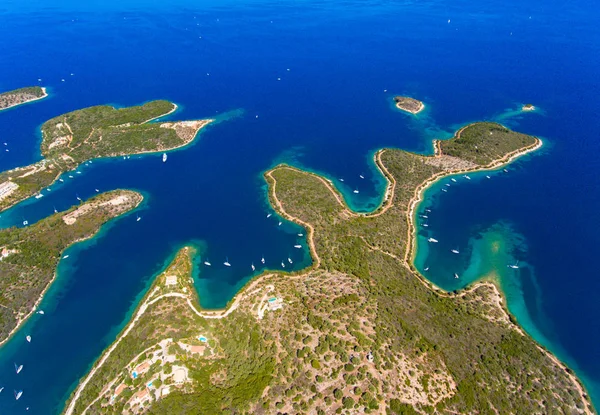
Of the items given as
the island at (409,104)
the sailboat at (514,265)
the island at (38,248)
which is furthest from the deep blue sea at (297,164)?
the island at (409,104)

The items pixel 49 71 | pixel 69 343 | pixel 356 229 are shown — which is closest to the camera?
pixel 69 343

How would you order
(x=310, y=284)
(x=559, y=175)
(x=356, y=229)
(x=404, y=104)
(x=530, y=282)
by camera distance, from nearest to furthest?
(x=310, y=284) → (x=530, y=282) → (x=356, y=229) → (x=559, y=175) → (x=404, y=104)

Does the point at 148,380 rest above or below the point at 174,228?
above

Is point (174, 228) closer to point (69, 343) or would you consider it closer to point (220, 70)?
point (69, 343)

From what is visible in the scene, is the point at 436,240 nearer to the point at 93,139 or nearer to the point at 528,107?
the point at 528,107

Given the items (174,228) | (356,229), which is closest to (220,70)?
(174,228)

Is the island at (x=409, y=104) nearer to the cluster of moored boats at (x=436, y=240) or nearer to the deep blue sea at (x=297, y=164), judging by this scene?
the deep blue sea at (x=297, y=164)

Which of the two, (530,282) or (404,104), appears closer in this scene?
(530,282)

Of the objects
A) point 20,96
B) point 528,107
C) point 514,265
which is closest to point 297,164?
point 514,265
